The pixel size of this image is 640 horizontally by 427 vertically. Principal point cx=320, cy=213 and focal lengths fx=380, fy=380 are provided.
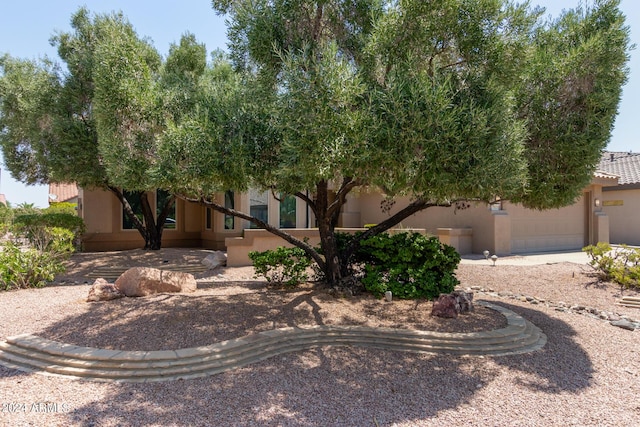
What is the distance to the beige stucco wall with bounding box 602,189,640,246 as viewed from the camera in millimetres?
18344

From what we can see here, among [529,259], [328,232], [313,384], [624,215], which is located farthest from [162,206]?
[624,215]

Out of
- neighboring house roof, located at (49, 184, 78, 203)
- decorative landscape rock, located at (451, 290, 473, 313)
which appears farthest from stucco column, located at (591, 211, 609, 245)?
neighboring house roof, located at (49, 184, 78, 203)

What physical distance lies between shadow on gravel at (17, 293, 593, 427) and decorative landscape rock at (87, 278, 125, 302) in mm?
958

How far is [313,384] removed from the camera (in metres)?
4.06

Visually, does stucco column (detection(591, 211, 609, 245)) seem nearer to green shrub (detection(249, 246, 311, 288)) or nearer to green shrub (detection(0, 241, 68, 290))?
green shrub (detection(249, 246, 311, 288))

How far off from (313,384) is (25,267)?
7.14 meters

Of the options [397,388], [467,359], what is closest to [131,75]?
[397,388]

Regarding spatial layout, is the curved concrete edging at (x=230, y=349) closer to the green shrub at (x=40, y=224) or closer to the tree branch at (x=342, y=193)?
the tree branch at (x=342, y=193)

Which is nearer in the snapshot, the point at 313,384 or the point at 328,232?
the point at 313,384

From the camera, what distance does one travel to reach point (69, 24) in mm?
11586

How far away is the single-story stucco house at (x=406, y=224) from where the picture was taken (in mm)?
13625

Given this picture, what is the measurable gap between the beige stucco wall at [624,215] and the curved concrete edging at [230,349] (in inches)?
679

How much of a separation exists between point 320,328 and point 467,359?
1955 millimetres

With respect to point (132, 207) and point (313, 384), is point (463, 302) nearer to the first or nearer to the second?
point (313, 384)
